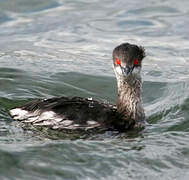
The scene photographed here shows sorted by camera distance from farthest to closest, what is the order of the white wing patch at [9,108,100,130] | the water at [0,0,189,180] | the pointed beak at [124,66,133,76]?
the pointed beak at [124,66,133,76], the white wing patch at [9,108,100,130], the water at [0,0,189,180]

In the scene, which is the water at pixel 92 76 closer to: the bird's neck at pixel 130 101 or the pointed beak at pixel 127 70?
the bird's neck at pixel 130 101

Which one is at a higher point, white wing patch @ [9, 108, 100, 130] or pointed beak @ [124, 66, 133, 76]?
pointed beak @ [124, 66, 133, 76]

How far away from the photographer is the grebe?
31.9ft

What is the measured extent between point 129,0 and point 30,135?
13.1m

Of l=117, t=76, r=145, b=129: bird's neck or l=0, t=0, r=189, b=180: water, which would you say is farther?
l=117, t=76, r=145, b=129: bird's neck

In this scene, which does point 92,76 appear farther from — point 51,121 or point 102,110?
point 51,121

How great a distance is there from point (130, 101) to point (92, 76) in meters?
3.90

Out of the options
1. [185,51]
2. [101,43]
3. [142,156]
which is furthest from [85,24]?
[142,156]

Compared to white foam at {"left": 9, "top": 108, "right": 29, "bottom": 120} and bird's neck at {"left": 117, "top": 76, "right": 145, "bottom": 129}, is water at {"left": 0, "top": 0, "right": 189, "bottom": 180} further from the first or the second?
bird's neck at {"left": 117, "top": 76, "right": 145, "bottom": 129}

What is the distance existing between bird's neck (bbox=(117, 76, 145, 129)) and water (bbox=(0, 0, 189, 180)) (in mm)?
343

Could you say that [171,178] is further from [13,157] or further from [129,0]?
[129,0]

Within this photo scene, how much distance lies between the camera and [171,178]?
8219mm

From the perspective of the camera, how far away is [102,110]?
991 cm

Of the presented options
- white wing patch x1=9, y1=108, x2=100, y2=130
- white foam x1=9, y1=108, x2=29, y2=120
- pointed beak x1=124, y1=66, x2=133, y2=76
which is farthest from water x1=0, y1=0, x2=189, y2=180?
pointed beak x1=124, y1=66, x2=133, y2=76
